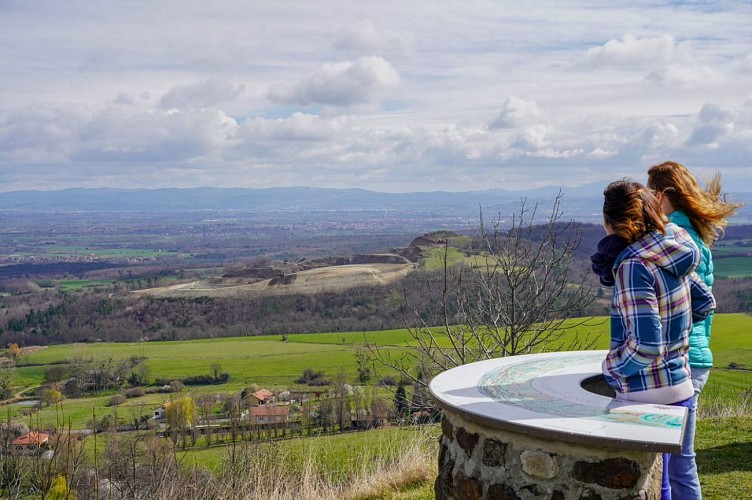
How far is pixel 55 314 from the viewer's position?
6356 cm

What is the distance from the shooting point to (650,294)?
3324 mm

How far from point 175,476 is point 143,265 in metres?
106

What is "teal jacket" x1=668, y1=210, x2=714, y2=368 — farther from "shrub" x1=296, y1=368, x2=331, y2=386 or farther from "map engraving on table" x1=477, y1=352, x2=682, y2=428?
"shrub" x1=296, y1=368, x2=331, y2=386

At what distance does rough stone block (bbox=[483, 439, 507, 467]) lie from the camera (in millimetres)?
A: 3602

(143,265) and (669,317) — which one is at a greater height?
(669,317)

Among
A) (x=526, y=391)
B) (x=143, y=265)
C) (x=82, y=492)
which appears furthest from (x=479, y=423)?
(x=143, y=265)

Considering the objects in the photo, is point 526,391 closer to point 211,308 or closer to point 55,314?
point 211,308

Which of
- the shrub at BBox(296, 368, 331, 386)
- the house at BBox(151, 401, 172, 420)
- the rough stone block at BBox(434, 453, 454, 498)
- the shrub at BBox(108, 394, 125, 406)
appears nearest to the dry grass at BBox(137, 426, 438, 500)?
the rough stone block at BBox(434, 453, 454, 498)

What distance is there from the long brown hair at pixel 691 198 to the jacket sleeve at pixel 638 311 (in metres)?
0.60

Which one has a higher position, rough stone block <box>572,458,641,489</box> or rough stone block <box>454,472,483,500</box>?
rough stone block <box>572,458,641,489</box>

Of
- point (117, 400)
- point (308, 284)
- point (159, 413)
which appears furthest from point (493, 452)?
point (308, 284)

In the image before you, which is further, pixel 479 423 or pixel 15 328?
pixel 15 328

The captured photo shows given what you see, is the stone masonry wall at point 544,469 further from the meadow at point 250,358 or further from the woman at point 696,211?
the meadow at point 250,358

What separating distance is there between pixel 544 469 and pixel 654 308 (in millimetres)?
908
